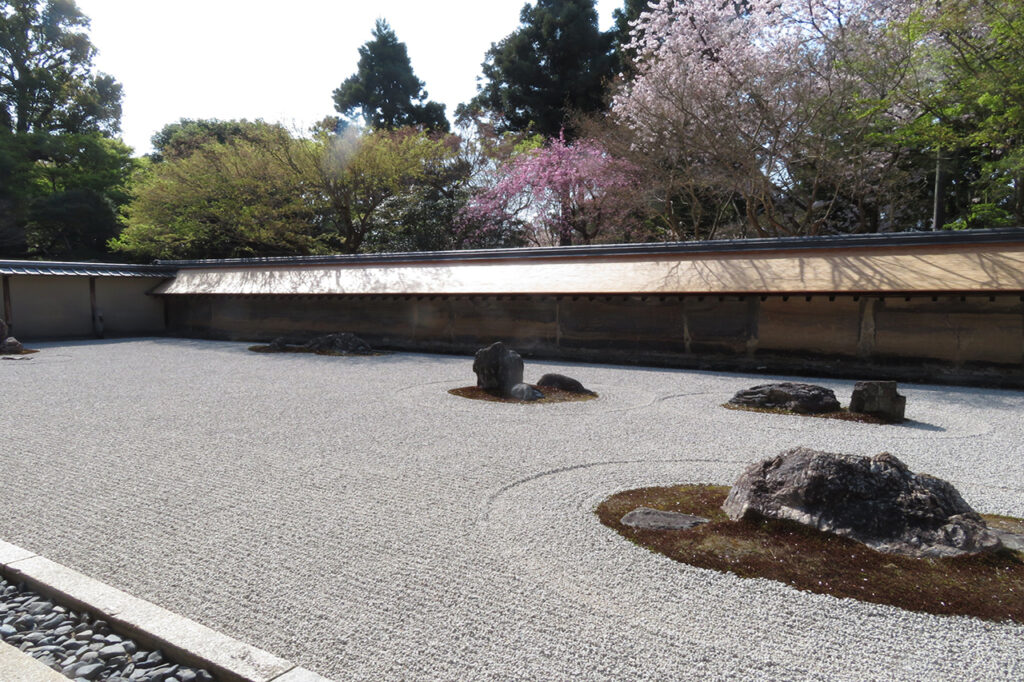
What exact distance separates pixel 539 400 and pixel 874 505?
4881mm

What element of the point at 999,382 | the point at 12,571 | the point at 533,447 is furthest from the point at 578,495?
the point at 999,382

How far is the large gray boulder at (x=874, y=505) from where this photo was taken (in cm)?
321

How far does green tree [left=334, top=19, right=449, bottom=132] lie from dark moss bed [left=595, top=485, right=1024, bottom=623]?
1232 inches

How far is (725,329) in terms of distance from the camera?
10969 millimetres

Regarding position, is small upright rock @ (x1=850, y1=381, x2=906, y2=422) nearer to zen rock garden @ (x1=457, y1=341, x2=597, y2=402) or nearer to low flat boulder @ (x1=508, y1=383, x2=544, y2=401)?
zen rock garden @ (x1=457, y1=341, x2=597, y2=402)

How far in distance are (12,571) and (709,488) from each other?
406cm

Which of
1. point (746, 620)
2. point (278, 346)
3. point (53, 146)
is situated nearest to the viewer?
point (746, 620)

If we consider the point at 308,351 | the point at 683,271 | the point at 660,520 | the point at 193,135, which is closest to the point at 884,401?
the point at 660,520

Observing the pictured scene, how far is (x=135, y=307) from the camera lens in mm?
18578

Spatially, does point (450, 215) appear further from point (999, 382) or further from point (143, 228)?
point (999, 382)

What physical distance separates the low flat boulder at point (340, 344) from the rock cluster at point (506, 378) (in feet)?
18.7

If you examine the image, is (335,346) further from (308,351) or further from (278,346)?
(278,346)

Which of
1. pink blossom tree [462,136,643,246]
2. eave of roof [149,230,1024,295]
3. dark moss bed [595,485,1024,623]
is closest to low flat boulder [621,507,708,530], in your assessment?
dark moss bed [595,485,1024,623]

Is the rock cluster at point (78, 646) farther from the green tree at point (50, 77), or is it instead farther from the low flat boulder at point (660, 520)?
the green tree at point (50, 77)
